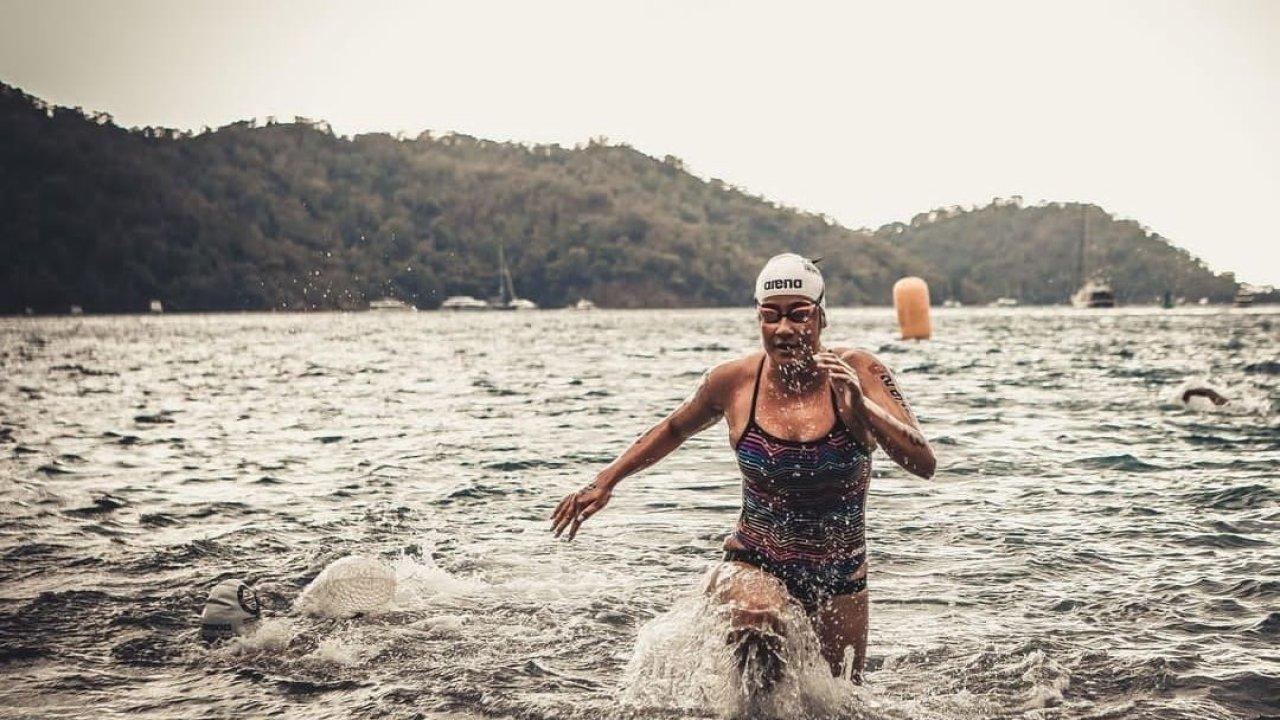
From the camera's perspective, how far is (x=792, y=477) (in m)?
5.16

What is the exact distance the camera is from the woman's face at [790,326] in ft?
16.4

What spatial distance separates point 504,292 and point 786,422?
18399cm

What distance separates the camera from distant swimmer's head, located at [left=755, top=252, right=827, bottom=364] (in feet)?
16.3

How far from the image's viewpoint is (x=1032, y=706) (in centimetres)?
559

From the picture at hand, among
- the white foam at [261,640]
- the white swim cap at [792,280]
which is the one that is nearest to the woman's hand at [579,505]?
the white swim cap at [792,280]

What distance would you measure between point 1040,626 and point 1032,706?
1574 millimetres

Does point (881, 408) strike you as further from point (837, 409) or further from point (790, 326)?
point (790, 326)

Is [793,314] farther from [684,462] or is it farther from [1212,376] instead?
[1212,376]

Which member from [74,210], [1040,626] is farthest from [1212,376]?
[74,210]

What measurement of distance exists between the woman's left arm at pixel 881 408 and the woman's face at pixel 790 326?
20cm

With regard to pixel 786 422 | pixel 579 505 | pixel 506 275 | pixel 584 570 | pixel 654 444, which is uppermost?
pixel 506 275

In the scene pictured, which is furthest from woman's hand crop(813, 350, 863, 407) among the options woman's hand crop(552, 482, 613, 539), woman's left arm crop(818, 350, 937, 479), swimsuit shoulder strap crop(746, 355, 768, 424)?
woman's hand crop(552, 482, 613, 539)

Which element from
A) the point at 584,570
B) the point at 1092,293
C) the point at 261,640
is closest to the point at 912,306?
the point at 584,570

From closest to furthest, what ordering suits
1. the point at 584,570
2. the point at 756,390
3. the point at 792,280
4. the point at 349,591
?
1. the point at 792,280
2. the point at 756,390
3. the point at 349,591
4. the point at 584,570
